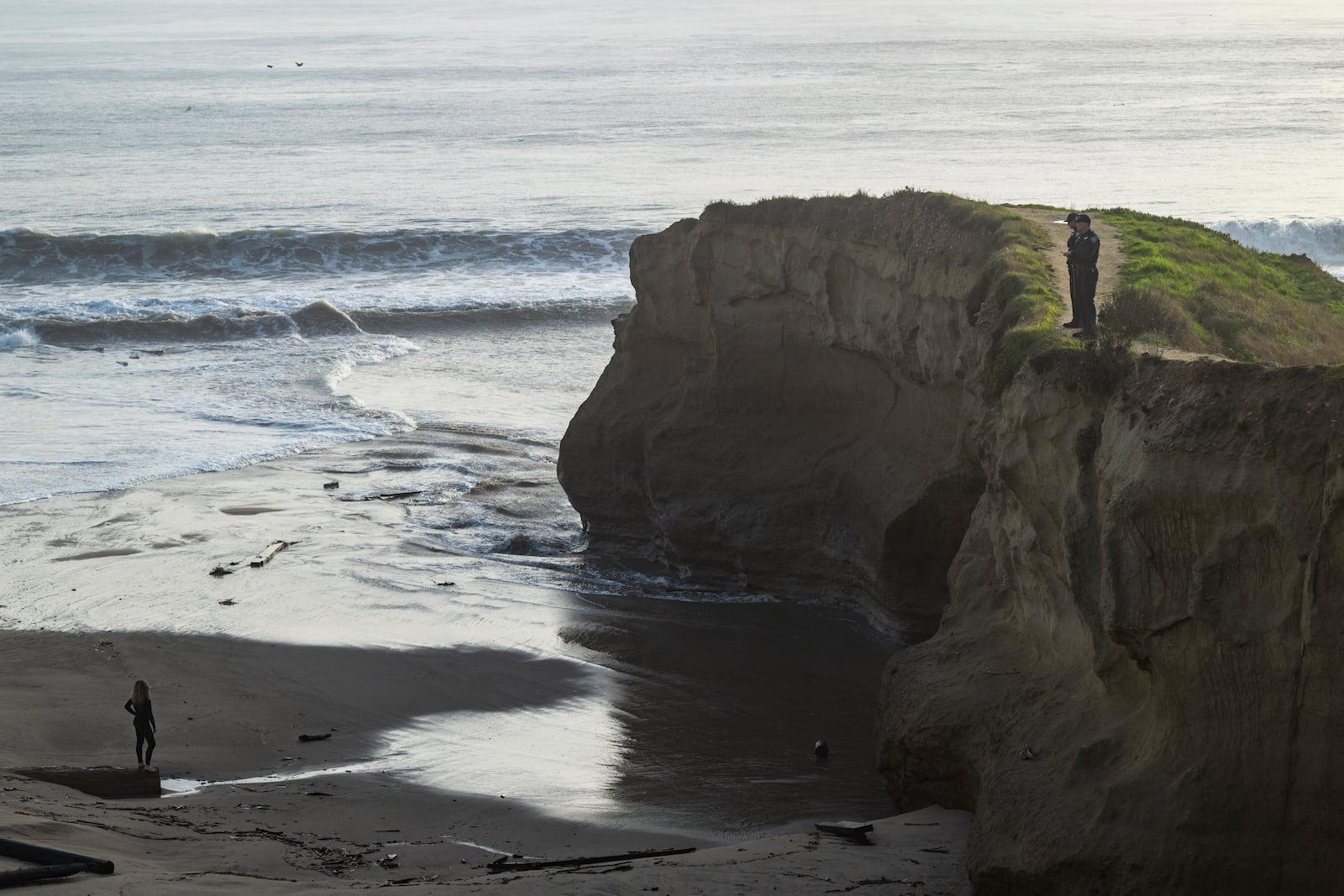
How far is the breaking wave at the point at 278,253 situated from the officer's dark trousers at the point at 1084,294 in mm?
33683

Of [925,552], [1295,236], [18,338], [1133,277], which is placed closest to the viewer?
[1133,277]

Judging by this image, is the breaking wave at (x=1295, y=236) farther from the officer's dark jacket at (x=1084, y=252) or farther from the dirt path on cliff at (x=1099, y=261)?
the officer's dark jacket at (x=1084, y=252)

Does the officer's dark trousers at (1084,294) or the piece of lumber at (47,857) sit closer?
the piece of lumber at (47,857)

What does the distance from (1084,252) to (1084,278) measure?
8.8 inches

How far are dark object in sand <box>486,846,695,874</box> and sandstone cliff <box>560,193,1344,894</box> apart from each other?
7.32 ft

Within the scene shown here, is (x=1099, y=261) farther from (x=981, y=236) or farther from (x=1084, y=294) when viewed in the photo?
(x=1084, y=294)

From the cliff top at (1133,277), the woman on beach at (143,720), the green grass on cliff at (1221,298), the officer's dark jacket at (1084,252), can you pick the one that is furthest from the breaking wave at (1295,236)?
the woman on beach at (143,720)

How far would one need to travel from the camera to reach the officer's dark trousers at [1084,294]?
459 inches

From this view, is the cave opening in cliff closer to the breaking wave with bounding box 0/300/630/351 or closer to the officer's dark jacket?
the officer's dark jacket

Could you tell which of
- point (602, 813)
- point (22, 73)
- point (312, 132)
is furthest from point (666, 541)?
point (22, 73)

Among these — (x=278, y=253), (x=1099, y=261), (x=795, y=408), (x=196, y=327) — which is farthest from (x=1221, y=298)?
(x=278, y=253)

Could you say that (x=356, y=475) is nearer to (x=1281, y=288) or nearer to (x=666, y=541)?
(x=666, y=541)

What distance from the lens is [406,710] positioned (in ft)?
46.4

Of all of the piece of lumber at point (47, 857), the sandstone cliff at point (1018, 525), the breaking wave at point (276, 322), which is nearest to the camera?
the sandstone cliff at point (1018, 525)
